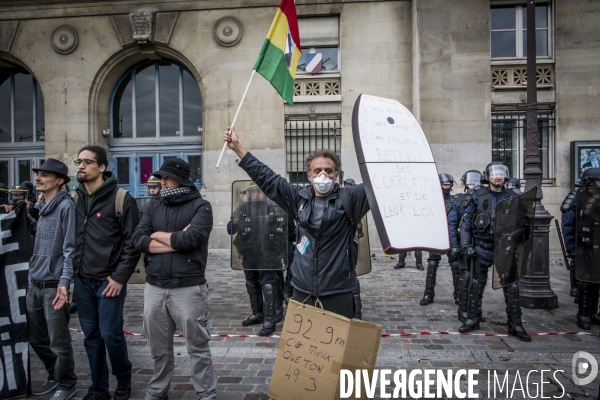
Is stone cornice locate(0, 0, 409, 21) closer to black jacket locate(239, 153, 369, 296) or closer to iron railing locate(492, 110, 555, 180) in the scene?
iron railing locate(492, 110, 555, 180)

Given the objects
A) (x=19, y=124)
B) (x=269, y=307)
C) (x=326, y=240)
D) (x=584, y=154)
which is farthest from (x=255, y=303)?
(x=19, y=124)

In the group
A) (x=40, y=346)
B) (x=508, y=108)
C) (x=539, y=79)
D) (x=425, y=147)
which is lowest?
(x=40, y=346)

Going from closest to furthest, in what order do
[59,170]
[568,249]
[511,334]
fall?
[59,170] → [511,334] → [568,249]

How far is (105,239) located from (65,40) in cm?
1140

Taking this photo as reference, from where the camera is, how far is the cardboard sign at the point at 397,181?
8.91ft

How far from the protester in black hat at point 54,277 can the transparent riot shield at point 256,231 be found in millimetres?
2332

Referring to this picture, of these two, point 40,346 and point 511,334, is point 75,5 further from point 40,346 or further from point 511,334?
point 511,334

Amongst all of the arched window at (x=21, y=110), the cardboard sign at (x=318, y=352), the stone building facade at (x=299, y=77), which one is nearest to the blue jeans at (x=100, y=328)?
the cardboard sign at (x=318, y=352)

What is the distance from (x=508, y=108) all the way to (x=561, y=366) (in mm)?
8690

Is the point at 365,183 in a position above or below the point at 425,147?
below

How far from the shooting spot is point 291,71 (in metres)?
4.40

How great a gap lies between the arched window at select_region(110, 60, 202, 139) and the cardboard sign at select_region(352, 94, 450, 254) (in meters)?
10.8

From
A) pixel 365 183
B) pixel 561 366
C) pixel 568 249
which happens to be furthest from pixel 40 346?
pixel 568 249

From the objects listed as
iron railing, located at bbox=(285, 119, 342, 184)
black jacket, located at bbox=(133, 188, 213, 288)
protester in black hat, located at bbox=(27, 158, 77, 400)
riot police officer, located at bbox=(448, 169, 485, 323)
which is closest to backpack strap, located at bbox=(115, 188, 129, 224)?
black jacket, located at bbox=(133, 188, 213, 288)
